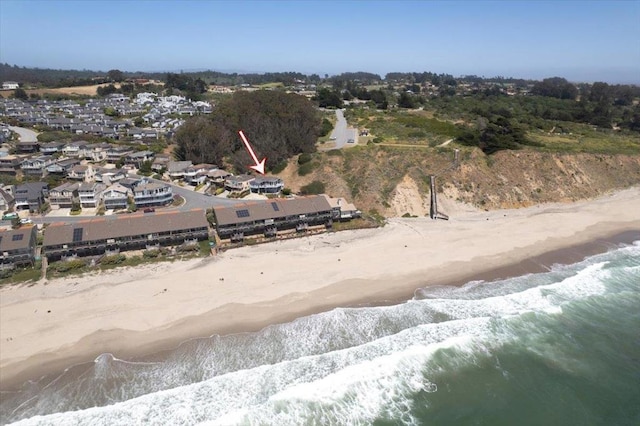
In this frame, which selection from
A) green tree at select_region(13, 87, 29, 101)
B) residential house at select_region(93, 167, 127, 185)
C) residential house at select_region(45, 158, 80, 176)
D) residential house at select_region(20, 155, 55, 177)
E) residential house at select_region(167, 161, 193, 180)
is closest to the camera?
residential house at select_region(93, 167, 127, 185)

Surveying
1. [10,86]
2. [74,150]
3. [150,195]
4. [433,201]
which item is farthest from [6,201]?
[10,86]

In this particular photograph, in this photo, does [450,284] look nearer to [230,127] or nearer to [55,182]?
[230,127]

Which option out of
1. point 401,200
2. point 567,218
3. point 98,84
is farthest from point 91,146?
point 98,84

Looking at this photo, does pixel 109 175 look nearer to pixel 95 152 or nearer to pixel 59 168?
pixel 59 168

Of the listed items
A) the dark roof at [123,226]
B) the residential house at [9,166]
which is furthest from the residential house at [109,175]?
the dark roof at [123,226]

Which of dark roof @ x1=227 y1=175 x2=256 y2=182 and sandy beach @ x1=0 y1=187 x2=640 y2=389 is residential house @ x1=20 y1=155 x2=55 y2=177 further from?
sandy beach @ x1=0 y1=187 x2=640 y2=389

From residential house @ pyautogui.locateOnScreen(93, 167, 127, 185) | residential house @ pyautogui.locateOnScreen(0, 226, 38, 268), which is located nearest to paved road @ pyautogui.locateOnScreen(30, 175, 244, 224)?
residential house @ pyautogui.locateOnScreen(93, 167, 127, 185)

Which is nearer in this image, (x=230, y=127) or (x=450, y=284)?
(x=450, y=284)

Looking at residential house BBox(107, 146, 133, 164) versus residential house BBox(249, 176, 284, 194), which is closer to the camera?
residential house BBox(249, 176, 284, 194)
